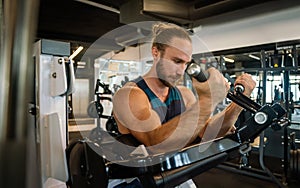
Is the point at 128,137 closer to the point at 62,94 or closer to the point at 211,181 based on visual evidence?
the point at 62,94

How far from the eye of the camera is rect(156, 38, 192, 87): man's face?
1.34 meters

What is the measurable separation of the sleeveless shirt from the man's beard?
0.24 ft

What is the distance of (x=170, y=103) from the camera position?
1.54 meters

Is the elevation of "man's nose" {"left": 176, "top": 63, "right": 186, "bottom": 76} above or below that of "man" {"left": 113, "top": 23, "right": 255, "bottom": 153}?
above

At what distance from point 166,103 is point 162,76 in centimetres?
16

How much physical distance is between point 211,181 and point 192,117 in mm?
2994

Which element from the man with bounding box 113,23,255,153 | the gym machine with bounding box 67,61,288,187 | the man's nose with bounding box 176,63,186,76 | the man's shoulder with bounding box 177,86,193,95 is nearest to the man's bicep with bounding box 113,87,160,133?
the man with bounding box 113,23,255,153

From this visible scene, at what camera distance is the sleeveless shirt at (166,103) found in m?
1.43

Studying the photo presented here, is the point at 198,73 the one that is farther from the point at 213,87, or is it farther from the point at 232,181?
→ the point at 232,181

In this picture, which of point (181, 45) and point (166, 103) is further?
point (166, 103)

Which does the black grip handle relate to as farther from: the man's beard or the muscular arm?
the man's beard

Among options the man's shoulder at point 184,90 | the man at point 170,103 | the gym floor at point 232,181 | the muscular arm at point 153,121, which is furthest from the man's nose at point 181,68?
the gym floor at point 232,181

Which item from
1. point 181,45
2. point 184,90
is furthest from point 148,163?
point 184,90

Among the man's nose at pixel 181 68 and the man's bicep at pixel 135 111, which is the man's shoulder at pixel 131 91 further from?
the man's nose at pixel 181 68
